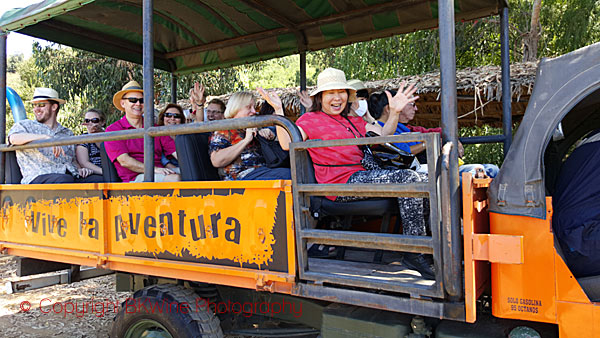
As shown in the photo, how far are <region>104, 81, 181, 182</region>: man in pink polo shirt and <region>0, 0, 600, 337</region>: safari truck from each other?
169mm

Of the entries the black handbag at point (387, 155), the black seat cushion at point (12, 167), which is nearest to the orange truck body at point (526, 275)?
the black handbag at point (387, 155)

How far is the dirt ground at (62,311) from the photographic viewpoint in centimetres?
450

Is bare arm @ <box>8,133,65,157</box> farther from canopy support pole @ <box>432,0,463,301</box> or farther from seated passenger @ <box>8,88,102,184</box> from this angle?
canopy support pole @ <box>432,0,463,301</box>

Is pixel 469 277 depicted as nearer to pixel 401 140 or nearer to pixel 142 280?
pixel 401 140

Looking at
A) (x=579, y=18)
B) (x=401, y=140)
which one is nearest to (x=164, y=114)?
(x=401, y=140)

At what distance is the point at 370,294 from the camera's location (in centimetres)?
214

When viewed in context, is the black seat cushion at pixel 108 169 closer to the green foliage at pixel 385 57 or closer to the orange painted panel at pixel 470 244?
the orange painted panel at pixel 470 244

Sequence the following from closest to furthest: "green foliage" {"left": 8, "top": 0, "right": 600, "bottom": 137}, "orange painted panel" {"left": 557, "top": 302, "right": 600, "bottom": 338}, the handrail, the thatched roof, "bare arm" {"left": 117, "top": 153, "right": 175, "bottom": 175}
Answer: "orange painted panel" {"left": 557, "top": 302, "right": 600, "bottom": 338}
the handrail
"bare arm" {"left": 117, "top": 153, "right": 175, "bottom": 175}
the thatched roof
"green foliage" {"left": 8, "top": 0, "right": 600, "bottom": 137}

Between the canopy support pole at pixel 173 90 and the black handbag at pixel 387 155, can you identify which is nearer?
the black handbag at pixel 387 155

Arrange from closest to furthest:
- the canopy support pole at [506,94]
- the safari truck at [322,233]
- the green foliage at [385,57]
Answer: the safari truck at [322,233], the canopy support pole at [506,94], the green foliage at [385,57]

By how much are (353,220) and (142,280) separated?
64.2 inches

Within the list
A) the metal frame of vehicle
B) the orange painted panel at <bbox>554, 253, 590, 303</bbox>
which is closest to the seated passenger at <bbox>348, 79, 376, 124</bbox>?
the metal frame of vehicle

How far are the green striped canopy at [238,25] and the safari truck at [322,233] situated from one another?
0.04 meters

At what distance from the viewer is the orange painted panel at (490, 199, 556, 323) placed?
5.92ft
